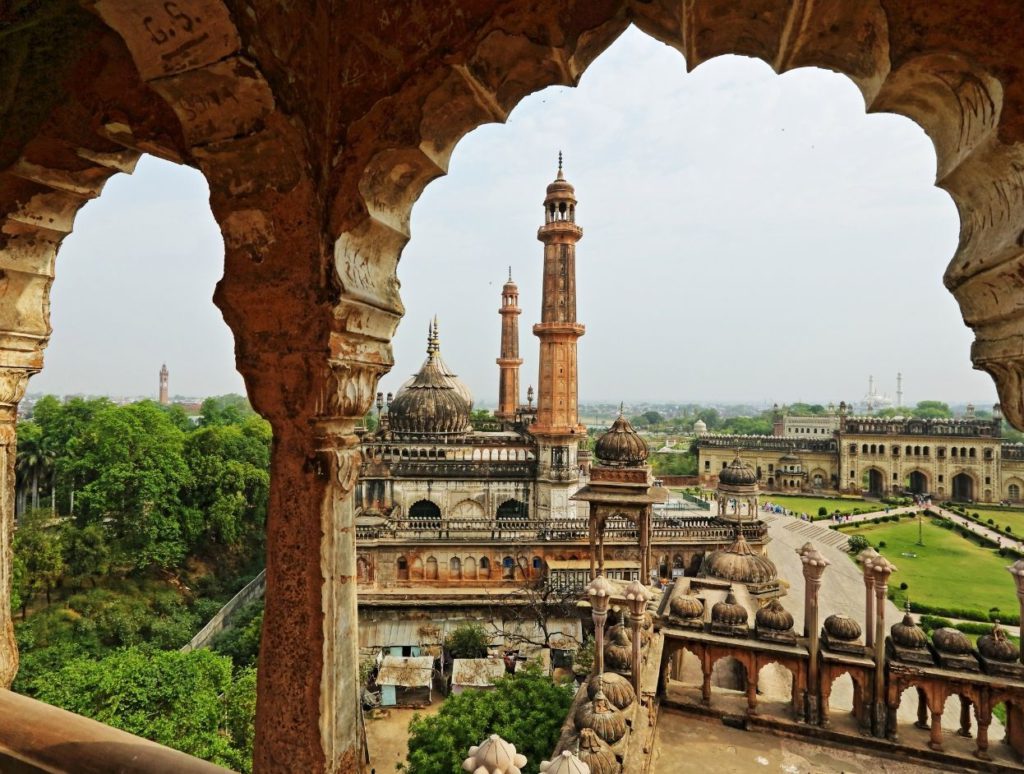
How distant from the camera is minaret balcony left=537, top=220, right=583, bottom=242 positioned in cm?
2491

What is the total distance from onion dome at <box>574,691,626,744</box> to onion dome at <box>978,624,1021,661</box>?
20.7 feet

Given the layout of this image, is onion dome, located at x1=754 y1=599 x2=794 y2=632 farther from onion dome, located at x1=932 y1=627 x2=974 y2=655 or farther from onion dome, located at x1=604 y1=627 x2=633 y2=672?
onion dome, located at x1=604 y1=627 x2=633 y2=672

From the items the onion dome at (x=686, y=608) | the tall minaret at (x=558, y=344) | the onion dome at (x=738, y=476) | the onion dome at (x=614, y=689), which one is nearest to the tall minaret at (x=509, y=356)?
the tall minaret at (x=558, y=344)

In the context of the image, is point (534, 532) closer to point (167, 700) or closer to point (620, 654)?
point (620, 654)

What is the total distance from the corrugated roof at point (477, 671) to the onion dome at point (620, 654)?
628 centimetres

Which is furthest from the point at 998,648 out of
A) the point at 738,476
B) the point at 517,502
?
the point at 517,502

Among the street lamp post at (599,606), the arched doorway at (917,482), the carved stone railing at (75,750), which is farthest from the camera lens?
the arched doorway at (917,482)

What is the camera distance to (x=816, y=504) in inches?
1721

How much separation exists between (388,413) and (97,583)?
517 inches

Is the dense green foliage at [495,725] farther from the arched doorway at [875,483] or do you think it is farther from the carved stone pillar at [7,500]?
the arched doorway at [875,483]

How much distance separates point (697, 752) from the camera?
812 centimetres

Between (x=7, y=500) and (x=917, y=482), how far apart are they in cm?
5675

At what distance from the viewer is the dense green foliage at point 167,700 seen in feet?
31.4

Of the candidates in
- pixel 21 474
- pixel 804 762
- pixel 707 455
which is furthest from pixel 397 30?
pixel 707 455
